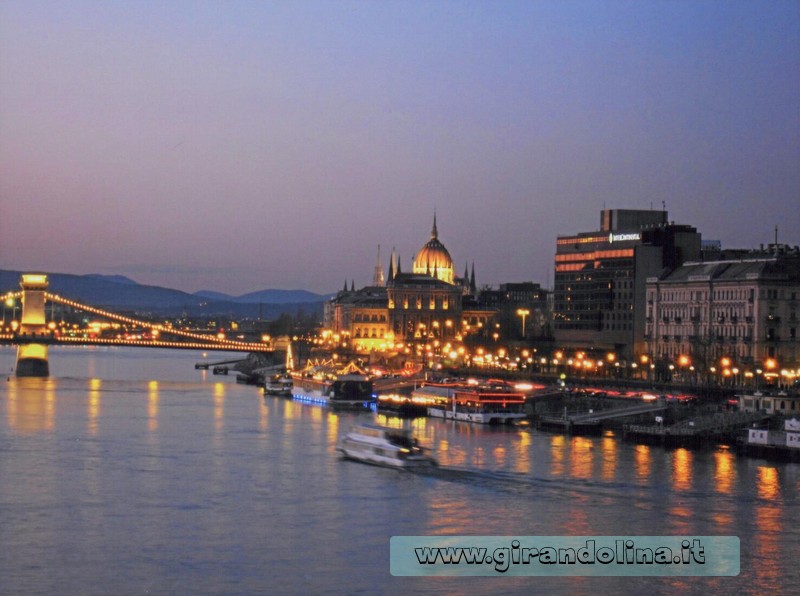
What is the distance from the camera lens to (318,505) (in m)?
25.7

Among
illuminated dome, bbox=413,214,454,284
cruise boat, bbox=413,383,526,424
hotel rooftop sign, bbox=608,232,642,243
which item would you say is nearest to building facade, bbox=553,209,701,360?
hotel rooftop sign, bbox=608,232,642,243

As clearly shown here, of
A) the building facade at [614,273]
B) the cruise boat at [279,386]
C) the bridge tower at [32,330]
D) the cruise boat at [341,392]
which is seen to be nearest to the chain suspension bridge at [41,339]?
the bridge tower at [32,330]

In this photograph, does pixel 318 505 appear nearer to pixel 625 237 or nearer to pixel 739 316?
pixel 739 316

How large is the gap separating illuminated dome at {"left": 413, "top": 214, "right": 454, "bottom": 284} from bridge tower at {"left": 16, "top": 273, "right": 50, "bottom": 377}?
36313mm

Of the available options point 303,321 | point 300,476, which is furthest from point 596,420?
point 303,321

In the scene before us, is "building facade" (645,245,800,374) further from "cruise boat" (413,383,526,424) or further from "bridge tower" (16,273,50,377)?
"bridge tower" (16,273,50,377)

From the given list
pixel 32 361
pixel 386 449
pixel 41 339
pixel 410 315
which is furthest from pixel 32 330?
pixel 386 449

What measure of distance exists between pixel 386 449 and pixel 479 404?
13907 millimetres

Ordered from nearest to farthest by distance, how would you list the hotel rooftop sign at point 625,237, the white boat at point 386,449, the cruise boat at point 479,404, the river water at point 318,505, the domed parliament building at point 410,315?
the river water at point 318,505 < the white boat at point 386,449 < the cruise boat at point 479,404 < the hotel rooftop sign at point 625,237 < the domed parliament building at point 410,315

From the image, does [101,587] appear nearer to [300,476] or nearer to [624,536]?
[624,536]

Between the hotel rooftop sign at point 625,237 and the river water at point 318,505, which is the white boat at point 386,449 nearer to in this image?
the river water at point 318,505

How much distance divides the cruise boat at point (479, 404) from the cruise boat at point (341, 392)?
16.6 feet

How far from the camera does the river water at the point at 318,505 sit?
20328 millimetres

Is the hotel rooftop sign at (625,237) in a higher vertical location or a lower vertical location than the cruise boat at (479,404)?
higher
